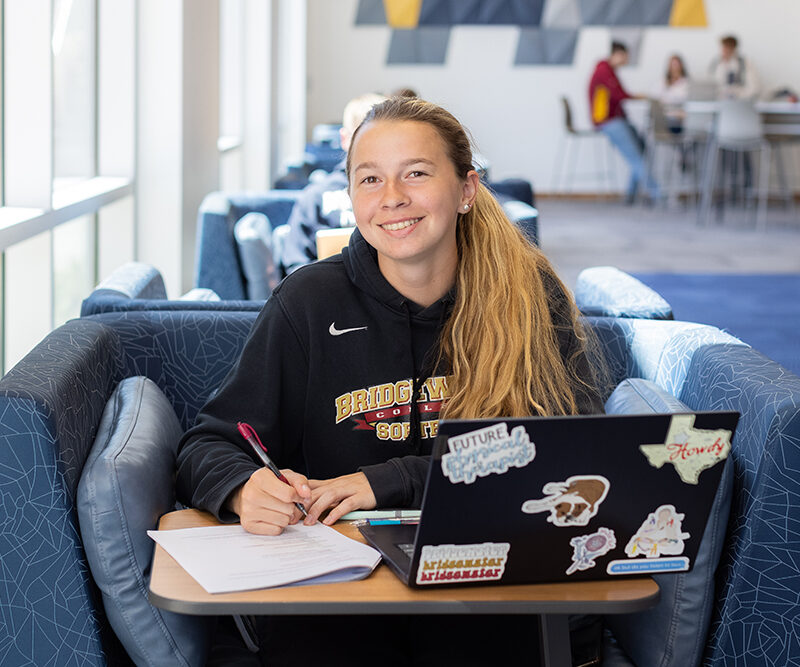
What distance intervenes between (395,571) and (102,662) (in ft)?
1.73

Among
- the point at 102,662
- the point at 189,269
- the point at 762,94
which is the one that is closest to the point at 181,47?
the point at 189,269

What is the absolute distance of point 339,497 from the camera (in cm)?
147

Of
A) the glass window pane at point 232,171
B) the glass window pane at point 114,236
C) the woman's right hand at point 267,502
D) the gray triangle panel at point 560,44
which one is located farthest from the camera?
the gray triangle panel at point 560,44

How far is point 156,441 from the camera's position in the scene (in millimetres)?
1664

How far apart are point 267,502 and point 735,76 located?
11.4m

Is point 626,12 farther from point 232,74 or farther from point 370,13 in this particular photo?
point 232,74

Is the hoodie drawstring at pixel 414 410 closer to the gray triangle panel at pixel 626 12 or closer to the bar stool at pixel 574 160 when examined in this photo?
the bar stool at pixel 574 160

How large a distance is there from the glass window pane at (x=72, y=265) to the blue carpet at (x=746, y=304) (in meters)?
2.64

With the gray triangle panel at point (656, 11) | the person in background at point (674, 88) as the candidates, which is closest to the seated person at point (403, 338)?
the person in background at point (674, 88)

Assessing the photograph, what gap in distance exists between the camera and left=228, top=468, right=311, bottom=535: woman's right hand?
1.38m

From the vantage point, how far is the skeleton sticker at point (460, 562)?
118 centimetres

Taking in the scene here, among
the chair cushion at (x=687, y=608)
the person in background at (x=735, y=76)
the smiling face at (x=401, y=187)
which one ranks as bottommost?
the chair cushion at (x=687, y=608)

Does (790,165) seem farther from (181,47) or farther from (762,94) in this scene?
(181,47)

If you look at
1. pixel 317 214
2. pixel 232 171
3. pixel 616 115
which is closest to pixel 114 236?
pixel 317 214
